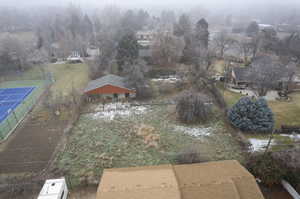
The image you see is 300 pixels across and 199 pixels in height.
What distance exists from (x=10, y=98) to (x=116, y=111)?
14.8 meters

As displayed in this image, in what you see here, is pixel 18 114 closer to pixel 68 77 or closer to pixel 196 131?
pixel 68 77

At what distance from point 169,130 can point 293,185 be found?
9117 millimetres

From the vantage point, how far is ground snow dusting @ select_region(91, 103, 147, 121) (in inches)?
787

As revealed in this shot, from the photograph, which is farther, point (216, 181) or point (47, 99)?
point (47, 99)

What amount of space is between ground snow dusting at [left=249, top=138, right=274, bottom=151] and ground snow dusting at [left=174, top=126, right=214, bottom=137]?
3235 millimetres

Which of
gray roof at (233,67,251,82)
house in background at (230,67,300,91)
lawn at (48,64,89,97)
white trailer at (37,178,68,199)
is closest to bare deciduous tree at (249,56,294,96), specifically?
house in background at (230,67,300,91)

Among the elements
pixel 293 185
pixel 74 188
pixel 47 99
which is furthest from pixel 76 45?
pixel 293 185

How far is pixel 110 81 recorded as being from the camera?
77.9 ft

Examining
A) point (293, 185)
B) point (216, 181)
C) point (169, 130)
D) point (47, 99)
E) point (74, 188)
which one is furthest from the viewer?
point (47, 99)

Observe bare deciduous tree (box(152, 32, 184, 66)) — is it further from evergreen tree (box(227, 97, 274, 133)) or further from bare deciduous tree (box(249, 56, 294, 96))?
evergreen tree (box(227, 97, 274, 133))

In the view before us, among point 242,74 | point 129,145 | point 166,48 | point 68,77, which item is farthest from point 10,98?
point 242,74

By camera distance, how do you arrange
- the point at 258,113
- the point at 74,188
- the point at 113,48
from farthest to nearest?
the point at 113,48
the point at 258,113
the point at 74,188

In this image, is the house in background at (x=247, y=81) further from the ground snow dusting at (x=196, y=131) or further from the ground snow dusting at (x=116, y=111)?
the ground snow dusting at (x=116, y=111)

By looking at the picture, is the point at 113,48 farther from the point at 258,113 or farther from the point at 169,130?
the point at 258,113
